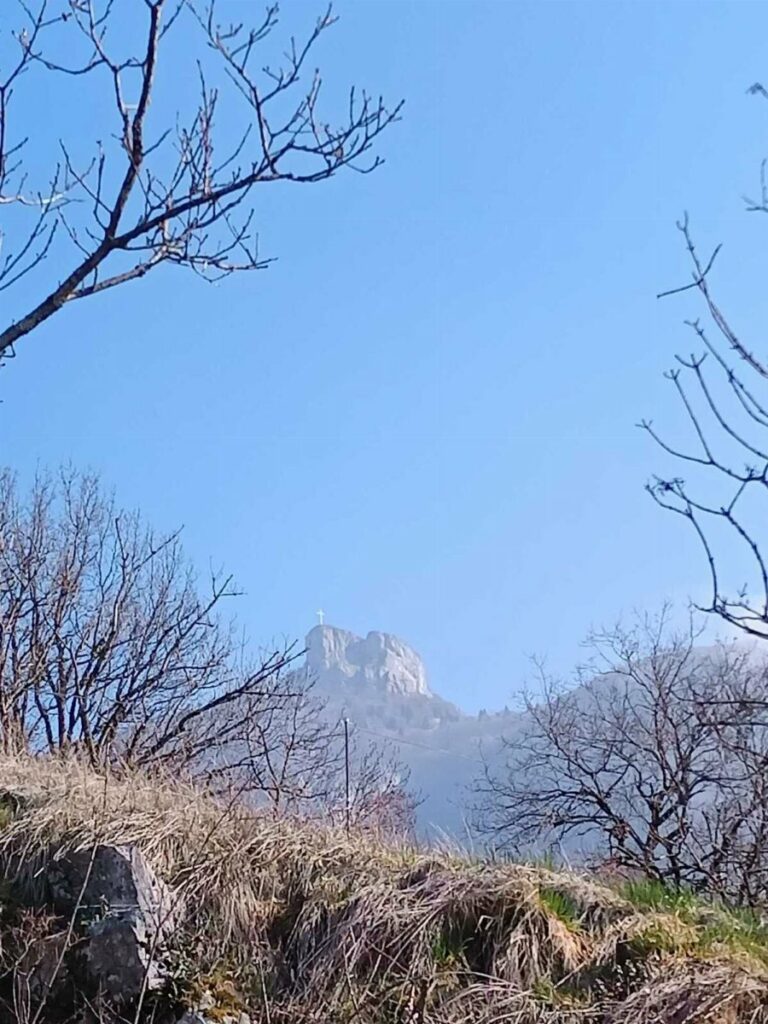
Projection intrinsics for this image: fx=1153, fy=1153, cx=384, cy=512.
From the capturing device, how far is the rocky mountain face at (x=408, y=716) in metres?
20.4

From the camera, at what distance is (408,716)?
45344 millimetres

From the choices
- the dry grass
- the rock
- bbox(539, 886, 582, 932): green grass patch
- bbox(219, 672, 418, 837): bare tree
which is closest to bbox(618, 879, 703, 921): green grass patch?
the dry grass

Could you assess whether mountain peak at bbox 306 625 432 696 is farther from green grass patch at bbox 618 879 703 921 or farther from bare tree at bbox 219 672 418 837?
green grass patch at bbox 618 879 703 921

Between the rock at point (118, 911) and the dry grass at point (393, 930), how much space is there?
9cm

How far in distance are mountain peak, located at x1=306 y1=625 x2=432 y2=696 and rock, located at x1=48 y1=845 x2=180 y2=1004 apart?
153 ft

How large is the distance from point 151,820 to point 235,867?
0.54 m

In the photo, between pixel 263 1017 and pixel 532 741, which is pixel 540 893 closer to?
pixel 263 1017

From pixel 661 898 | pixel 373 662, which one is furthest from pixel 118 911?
pixel 373 662

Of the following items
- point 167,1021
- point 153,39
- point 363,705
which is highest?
point 363,705

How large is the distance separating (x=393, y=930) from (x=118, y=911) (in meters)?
1.23

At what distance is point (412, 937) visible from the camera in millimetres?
5047

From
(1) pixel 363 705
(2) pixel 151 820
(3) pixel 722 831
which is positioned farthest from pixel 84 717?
(1) pixel 363 705

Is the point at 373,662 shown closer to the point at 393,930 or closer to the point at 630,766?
the point at 630,766

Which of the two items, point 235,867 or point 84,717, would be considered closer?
point 235,867
